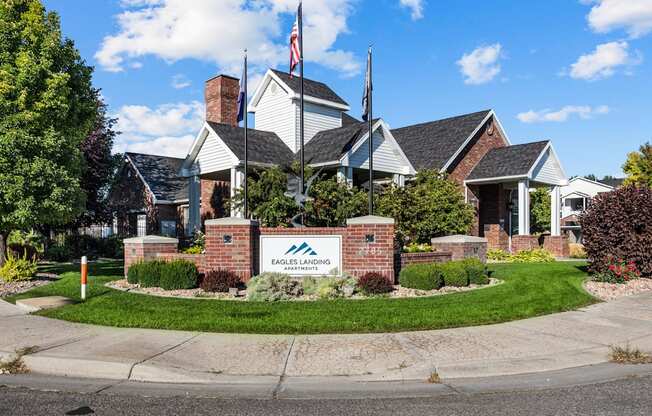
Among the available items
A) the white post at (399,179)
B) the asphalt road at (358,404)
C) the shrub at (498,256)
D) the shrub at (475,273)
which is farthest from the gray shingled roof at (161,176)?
the asphalt road at (358,404)

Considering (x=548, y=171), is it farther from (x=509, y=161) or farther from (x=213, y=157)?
(x=213, y=157)

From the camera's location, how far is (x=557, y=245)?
2436cm

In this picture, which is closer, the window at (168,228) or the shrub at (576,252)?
the shrub at (576,252)

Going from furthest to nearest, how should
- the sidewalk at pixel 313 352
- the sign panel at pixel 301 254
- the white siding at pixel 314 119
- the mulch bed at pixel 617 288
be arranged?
the white siding at pixel 314 119 → the sign panel at pixel 301 254 → the mulch bed at pixel 617 288 → the sidewalk at pixel 313 352

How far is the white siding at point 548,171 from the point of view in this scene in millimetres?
24812

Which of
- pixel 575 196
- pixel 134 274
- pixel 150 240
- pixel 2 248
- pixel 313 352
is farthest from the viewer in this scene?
pixel 575 196

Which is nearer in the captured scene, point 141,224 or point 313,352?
point 313,352

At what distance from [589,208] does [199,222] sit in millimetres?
15425

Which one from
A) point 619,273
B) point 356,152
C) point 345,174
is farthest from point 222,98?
point 619,273

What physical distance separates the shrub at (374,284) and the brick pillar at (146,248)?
6069 millimetres

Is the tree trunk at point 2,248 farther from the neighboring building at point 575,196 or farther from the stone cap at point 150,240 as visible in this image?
the neighboring building at point 575,196

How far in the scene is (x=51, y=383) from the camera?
19.1ft

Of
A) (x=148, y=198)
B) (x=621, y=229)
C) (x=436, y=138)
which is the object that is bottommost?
(x=621, y=229)

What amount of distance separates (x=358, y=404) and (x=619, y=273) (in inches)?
404
